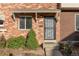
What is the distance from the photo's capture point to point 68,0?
105 centimetres

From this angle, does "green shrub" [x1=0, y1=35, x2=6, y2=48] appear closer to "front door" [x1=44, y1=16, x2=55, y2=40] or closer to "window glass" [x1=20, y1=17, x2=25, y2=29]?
"window glass" [x1=20, y1=17, x2=25, y2=29]

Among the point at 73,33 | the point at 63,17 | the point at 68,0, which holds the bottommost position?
the point at 73,33

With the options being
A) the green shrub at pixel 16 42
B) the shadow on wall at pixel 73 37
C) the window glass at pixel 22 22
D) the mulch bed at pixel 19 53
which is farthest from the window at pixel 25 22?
the shadow on wall at pixel 73 37

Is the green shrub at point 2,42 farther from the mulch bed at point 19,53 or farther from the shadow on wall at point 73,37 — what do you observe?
the shadow on wall at point 73,37

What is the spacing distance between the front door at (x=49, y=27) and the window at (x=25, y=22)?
1.06m

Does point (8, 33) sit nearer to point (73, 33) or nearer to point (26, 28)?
point (26, 28)

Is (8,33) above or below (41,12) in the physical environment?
below

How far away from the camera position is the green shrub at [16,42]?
15.0 metres

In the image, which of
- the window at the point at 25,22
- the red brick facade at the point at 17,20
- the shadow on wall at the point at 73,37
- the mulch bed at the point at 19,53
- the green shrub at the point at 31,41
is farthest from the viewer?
the window at the point at 25,22

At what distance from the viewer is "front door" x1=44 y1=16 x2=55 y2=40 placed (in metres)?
16.0

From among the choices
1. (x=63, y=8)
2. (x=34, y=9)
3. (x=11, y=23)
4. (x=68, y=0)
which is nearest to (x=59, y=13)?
(x=63, y=8)

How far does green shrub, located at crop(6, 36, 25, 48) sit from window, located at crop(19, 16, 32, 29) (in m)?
0.99

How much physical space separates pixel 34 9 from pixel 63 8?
1874 millimetres

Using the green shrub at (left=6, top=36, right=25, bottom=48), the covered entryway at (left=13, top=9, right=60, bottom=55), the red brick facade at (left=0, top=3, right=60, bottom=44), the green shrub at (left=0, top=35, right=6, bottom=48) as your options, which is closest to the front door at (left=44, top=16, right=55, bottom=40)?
the covered entryway at (left=13, top=9, right=60, bottom=55)
